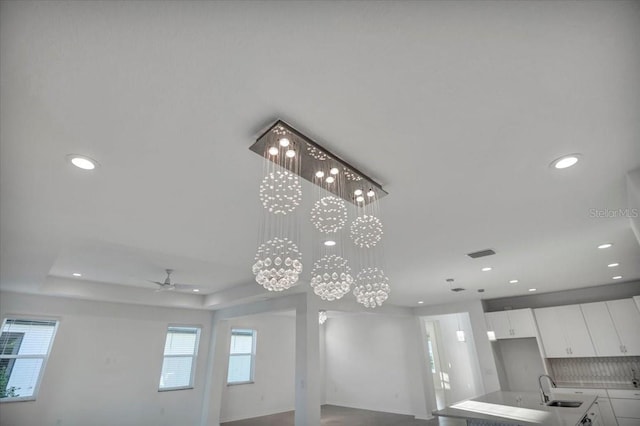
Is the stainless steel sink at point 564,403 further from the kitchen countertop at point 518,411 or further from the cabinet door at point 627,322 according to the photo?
the cabinet door at point 627,322

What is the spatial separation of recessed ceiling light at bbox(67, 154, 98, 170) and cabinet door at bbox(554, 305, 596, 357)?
9.46 m

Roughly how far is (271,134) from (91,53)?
0.96m

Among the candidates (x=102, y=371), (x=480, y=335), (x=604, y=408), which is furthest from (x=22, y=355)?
(x=604, y=408)

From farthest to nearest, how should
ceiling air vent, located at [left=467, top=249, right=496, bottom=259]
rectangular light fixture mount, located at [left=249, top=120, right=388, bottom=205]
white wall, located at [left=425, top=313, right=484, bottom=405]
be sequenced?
white wall, located at [left=425, top=313, right=484, bottom=405]
ceiling air vent, located at [left=467, top=249, right=496, bottom=259]
rectangular light fixture mount, located at [left=249, top=120, right=388, bottom=205]

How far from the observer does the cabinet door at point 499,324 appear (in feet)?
25.5

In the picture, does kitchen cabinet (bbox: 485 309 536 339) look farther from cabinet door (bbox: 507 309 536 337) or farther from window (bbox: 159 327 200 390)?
window (bbox: 159 327 200 390)

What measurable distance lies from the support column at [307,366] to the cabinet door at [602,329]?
6.32 meters

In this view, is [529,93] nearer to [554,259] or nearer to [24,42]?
[24,42]

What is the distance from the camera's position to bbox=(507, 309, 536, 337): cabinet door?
746 cm

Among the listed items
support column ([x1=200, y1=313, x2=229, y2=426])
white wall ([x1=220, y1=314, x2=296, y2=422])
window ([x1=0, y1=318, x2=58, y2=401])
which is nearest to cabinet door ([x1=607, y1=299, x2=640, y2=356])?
white wall ([x1=220, y1=314, x2=296, y2=422])

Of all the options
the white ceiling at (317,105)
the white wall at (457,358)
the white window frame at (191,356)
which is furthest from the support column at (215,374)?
the white wall at (457,358)

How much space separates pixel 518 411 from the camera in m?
3.84

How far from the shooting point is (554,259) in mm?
4840

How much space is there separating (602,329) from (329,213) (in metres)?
7.94
